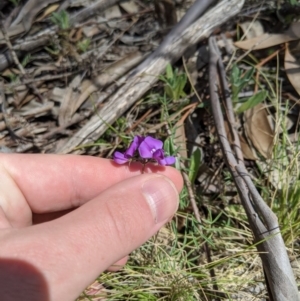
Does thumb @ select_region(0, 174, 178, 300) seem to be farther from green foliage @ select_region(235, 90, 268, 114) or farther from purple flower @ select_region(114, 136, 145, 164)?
green foliage @ select_region(235, 90, 268, 114)

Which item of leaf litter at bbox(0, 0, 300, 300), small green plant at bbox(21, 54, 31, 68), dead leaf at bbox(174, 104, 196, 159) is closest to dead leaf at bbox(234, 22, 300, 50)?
leaf litter at bbox(0, 0, 300, 300)

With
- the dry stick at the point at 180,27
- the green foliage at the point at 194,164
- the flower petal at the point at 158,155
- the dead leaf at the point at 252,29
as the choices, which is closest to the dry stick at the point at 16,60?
the dry stick at the point at 180,27

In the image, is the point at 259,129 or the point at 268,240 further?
the point at 259,129

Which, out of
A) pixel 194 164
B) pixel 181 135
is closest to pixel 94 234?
pixel 194 164

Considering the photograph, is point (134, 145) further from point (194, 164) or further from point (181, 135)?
point (181, 135)

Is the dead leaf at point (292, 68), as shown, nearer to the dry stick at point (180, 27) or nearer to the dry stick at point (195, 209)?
the dry stick at point (180, 27)

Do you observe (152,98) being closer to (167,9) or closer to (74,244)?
(167,9)
